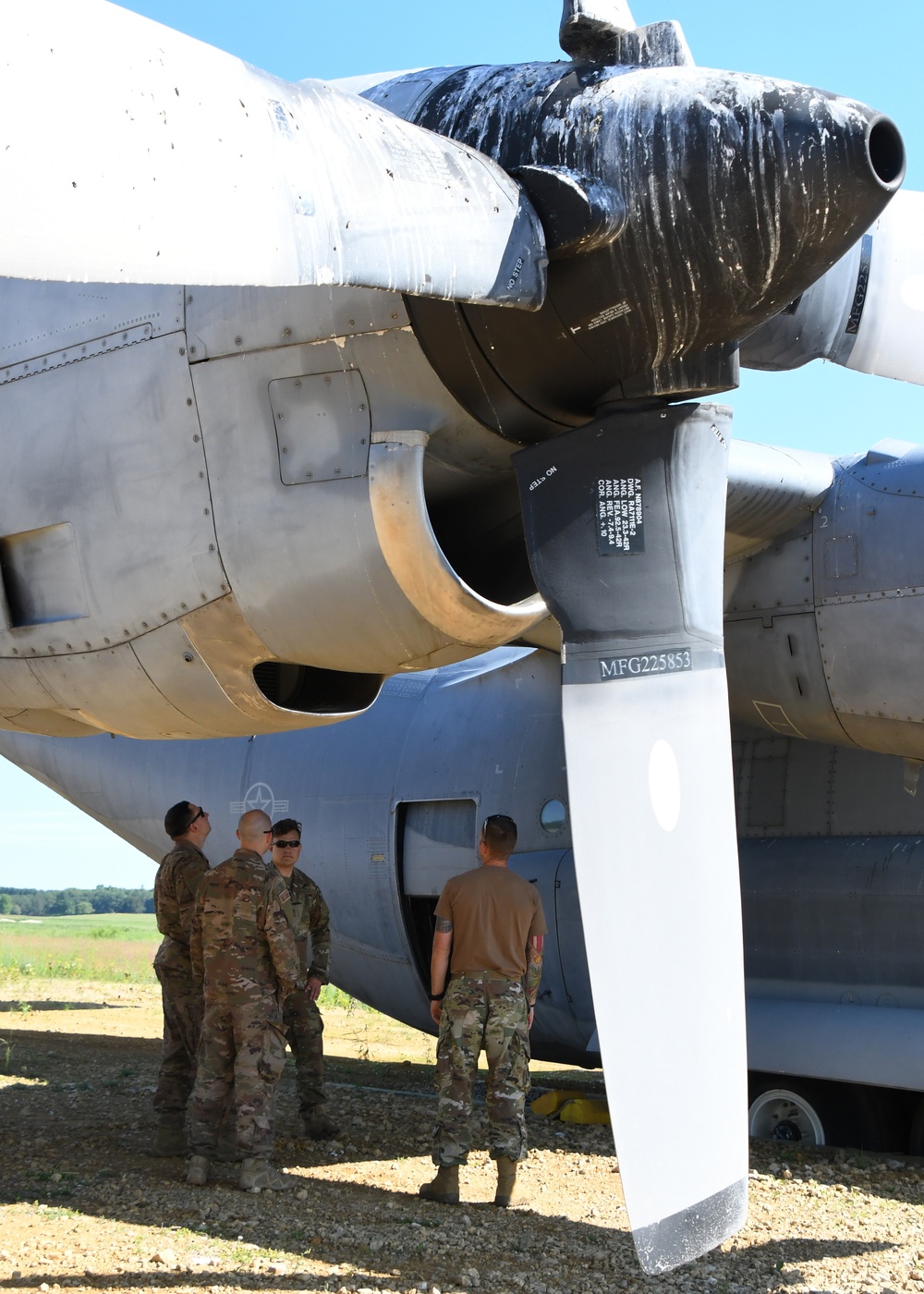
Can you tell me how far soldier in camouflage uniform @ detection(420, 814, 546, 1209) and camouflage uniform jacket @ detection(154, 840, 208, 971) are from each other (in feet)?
4.84

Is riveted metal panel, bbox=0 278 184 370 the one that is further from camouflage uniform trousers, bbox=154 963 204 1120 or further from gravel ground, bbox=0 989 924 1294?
camouflage uniform trousers, bbox=154 963 204 1120

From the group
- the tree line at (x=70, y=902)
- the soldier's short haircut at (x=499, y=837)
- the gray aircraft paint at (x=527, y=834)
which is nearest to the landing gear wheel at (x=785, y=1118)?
the gray aircraft paint at (x=527, y=834)

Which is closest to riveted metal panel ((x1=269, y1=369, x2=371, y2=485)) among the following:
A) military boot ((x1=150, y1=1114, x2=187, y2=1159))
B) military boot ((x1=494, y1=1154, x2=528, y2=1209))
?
military boot ((x1=494, y1=1154, x2=528, y2=1209))

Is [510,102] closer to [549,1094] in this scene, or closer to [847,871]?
[847,871]

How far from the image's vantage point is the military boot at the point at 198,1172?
618 cm

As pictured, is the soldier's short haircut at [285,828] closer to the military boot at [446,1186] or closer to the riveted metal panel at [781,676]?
the military boot at [446,1186]

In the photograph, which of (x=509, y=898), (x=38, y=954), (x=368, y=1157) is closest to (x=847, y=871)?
(x=509, y=898)

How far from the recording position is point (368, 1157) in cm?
713

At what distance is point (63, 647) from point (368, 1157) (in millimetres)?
3650

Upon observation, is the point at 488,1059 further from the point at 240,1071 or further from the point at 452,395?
the point at 452,395

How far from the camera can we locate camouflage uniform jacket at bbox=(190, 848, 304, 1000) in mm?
6324

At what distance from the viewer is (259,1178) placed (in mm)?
6145

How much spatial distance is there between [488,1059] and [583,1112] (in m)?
2.54

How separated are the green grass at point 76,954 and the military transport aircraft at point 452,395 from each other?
15.8 meters
